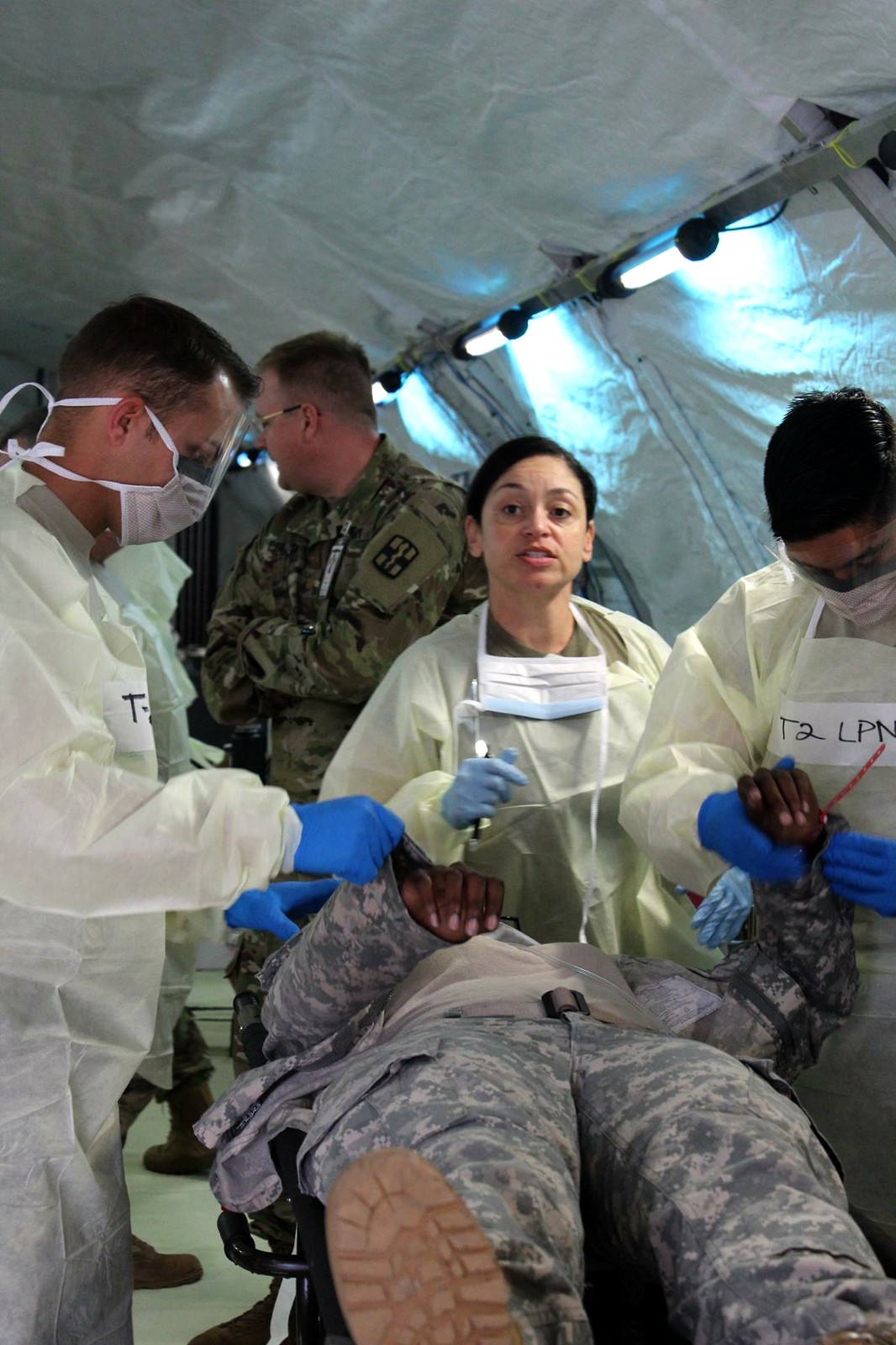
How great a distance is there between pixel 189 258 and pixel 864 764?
306 cm

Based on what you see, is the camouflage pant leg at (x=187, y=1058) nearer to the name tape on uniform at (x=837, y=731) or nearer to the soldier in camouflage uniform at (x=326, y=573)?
the soldier in camouflage uniform at (x=326, y=573)

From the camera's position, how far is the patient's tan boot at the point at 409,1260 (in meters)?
1.11

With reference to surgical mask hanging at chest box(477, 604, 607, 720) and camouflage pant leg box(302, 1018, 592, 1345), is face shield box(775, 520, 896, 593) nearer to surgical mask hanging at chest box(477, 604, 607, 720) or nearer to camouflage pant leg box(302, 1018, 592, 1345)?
surgical mask hanging at chest box(477, 604, 607, 720)

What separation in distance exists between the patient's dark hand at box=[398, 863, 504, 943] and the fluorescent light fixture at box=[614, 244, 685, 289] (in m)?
1.81

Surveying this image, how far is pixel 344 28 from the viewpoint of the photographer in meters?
2.76

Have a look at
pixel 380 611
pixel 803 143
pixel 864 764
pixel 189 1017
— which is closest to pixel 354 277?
pixel 380 611

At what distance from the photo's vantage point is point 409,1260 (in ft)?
3.80

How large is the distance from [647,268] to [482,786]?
1.60m

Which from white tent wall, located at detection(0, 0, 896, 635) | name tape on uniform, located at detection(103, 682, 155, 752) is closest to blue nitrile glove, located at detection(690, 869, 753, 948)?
name tape on uniform, located at detection(103, 682, 155, 752)

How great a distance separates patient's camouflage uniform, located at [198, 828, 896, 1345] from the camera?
1.21m

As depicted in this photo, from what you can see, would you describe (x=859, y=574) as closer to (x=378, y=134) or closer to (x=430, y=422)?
(x=378, y=134)

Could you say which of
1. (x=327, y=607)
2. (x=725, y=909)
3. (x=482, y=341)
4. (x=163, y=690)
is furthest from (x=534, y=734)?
(x=482, y=341)

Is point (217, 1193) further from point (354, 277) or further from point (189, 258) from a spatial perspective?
point (189, 258)

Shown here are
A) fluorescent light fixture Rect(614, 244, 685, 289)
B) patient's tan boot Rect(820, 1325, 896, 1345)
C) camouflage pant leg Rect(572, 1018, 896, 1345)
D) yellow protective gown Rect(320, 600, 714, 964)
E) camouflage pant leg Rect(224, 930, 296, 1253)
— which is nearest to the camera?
patient's tan boot Rect(820, 1325, 896, 1345)
